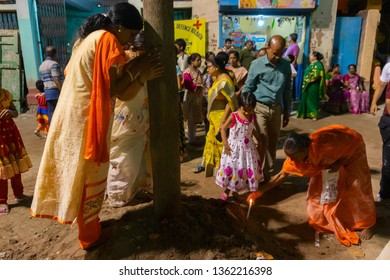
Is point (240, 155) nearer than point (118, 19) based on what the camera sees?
No

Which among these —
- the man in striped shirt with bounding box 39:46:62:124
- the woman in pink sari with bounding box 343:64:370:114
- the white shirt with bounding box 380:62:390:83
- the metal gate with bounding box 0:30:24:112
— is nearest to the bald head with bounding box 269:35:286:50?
the white shirt with bounding box 380:62:390:83

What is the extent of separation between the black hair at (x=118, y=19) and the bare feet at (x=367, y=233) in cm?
296

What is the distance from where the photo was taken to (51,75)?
20.1ft

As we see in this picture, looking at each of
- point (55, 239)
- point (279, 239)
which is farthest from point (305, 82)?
point (55, 239)

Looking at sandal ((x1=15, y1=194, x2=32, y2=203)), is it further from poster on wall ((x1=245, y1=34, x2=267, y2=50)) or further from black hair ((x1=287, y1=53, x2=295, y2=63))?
poster on wall ((x1=245, y1=34, x2=267, y2=50))

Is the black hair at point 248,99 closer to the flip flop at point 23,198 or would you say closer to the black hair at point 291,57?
the flip flop at point 23,198

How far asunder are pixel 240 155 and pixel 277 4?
22.1ft

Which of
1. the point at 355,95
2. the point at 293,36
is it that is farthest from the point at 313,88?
the point at 293,36

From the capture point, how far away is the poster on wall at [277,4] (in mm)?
9023

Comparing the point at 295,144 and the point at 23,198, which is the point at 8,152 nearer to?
the point at 23,198

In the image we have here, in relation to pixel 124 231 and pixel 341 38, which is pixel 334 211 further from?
pixel 341 38

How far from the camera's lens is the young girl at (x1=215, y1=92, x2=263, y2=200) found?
3877 millimetres

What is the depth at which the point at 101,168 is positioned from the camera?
98.9 inches

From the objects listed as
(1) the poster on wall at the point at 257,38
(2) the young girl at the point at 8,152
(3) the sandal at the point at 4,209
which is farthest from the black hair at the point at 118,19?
(1) the poster on wall at the point at 257,38
